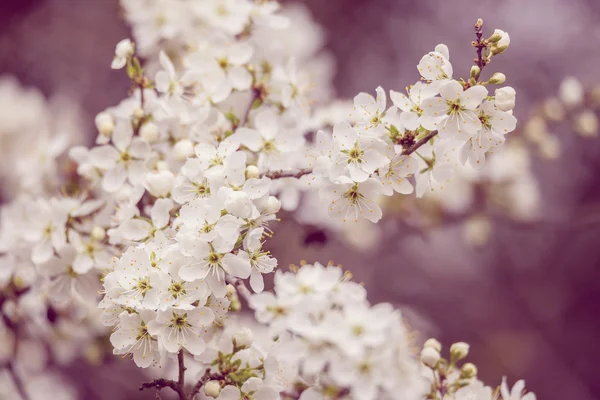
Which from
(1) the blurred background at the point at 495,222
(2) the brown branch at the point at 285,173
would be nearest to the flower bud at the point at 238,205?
(2) the brown branch at the point at 285,173

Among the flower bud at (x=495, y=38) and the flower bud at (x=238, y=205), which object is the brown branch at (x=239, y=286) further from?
the flower bud at (x=495, y=38)

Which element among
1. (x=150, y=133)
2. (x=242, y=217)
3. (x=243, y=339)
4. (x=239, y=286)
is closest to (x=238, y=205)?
(x=242, y=217)

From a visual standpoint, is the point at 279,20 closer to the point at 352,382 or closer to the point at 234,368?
the point at 234,368

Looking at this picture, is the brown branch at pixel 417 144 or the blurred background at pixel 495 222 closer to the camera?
the brown branch at pixel 417 144

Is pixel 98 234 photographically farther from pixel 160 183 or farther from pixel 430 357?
pixel 430 357

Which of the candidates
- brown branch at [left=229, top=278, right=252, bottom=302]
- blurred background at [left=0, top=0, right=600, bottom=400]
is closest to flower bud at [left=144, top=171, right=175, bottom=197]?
brown branch at [left=229, top=278, right=252, bottom=302]

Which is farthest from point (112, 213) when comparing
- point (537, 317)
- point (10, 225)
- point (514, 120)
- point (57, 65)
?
point (537, 317)
